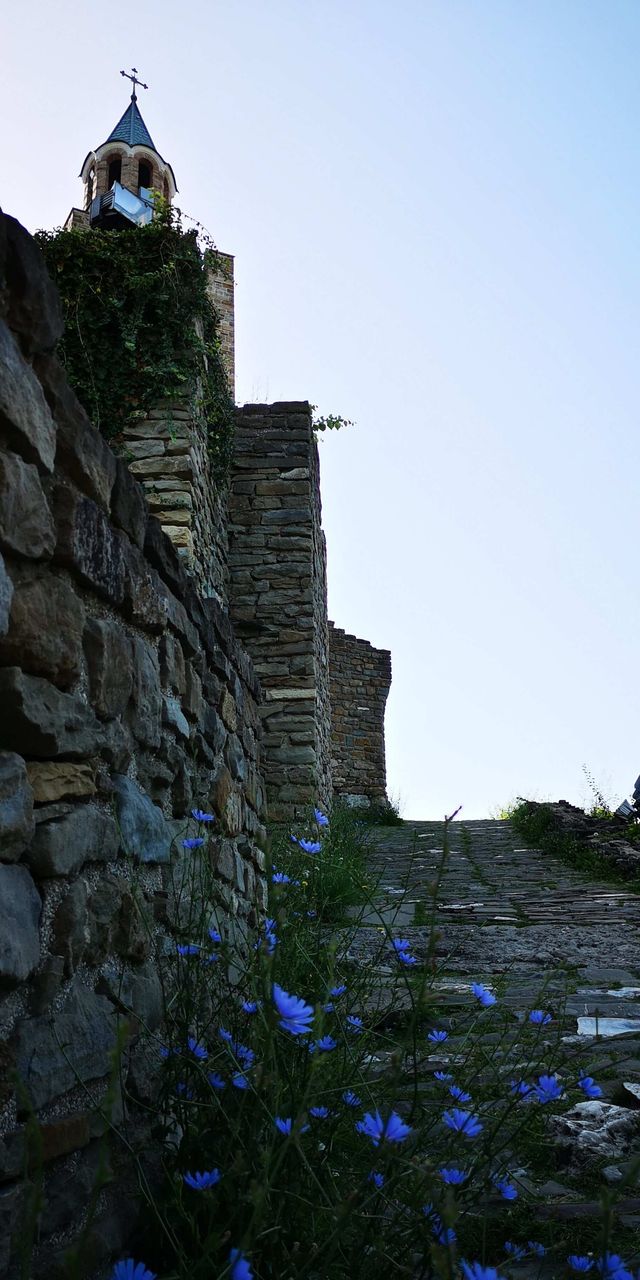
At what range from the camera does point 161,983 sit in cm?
187

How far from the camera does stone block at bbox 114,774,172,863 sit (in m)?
1.83

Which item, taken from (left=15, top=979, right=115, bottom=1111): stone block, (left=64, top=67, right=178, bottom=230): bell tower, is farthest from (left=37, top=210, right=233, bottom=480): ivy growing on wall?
(left=64, top=67, right=178, bottom=230): bell tower

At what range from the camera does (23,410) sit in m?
1.40

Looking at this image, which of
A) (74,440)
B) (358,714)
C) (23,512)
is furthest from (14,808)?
(358,714)

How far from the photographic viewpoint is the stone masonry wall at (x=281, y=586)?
7.48m

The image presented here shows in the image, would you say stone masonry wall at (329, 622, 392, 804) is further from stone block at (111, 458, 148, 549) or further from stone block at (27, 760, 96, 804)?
stone block at (27, 760, 96, 804)

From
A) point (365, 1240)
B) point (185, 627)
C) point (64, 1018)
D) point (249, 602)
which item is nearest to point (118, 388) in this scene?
point (249, 602)

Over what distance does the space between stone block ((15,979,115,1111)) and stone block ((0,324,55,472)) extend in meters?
0.80

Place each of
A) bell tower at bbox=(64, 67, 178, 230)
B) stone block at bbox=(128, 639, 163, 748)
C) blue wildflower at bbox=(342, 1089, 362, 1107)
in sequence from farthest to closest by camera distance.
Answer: bell tower at bbox=(64, 67, 178, 230) → stone block at bbox=(128, 639, 163, 748) → blue wildflower at bbox=(342, 1089, 362, 1107)

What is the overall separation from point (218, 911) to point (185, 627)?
2.70 ft

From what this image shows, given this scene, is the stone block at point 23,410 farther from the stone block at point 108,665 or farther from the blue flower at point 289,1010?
the blue flower at point 289,1010

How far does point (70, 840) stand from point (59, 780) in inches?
3.7

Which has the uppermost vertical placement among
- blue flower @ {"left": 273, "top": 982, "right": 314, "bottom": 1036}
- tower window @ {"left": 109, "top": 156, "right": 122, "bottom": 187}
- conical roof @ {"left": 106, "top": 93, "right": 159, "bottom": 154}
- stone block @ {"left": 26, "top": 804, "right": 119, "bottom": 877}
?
conical roof @ {"left": 106, "top": 93, "right": 159, "bottom": 154}

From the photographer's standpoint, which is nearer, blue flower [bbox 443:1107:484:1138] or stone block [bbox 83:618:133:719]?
blue flower [bbox 443:1107:484:1138]
